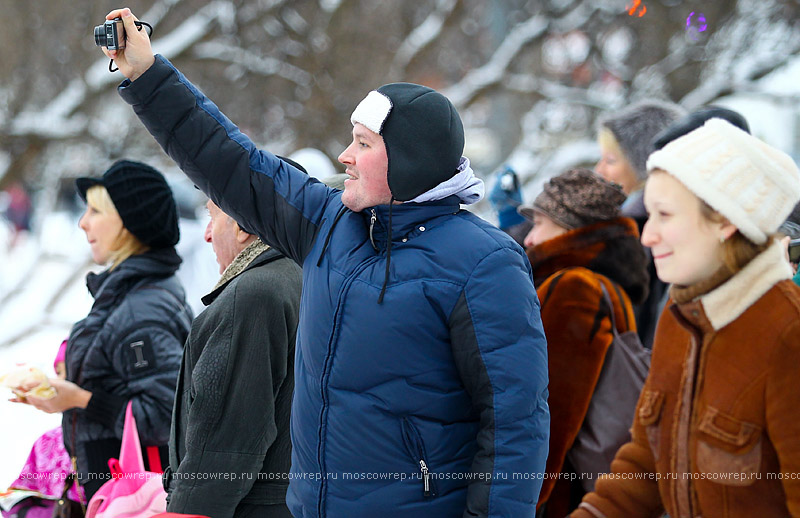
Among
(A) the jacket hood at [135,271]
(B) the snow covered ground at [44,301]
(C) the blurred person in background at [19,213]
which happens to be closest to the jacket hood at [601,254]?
(A) the jacket hood at [135,271]

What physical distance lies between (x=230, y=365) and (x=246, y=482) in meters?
0.35

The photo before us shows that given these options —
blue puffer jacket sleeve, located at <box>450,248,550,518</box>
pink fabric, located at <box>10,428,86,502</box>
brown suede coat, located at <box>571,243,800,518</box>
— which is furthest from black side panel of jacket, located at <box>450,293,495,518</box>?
pink fabric, located at <box>10,428,86,502</box>

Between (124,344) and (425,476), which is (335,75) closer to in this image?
(124,344)

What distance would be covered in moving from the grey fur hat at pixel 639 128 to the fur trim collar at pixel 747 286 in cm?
251

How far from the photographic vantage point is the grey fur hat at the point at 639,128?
171 inches

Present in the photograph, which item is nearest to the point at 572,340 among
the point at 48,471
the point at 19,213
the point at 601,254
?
the point at 601,254

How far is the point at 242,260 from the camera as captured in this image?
267cm

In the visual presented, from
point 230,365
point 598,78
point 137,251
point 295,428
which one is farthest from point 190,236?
point 598,78

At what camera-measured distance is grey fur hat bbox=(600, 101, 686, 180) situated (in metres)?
4.34

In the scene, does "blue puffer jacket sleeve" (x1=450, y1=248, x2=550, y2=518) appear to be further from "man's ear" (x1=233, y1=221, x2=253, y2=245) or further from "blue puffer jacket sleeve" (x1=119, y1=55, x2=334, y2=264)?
"man's ear" (x1=233, y1=221, x2=253, y2=245)

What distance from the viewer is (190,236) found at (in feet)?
16.8

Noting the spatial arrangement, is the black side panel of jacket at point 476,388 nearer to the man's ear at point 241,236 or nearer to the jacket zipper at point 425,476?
the jacket zipper at point 425,476

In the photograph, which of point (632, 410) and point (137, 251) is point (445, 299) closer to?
point (632, 410)

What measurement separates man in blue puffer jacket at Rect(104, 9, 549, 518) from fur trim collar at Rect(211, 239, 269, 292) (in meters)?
0.55
